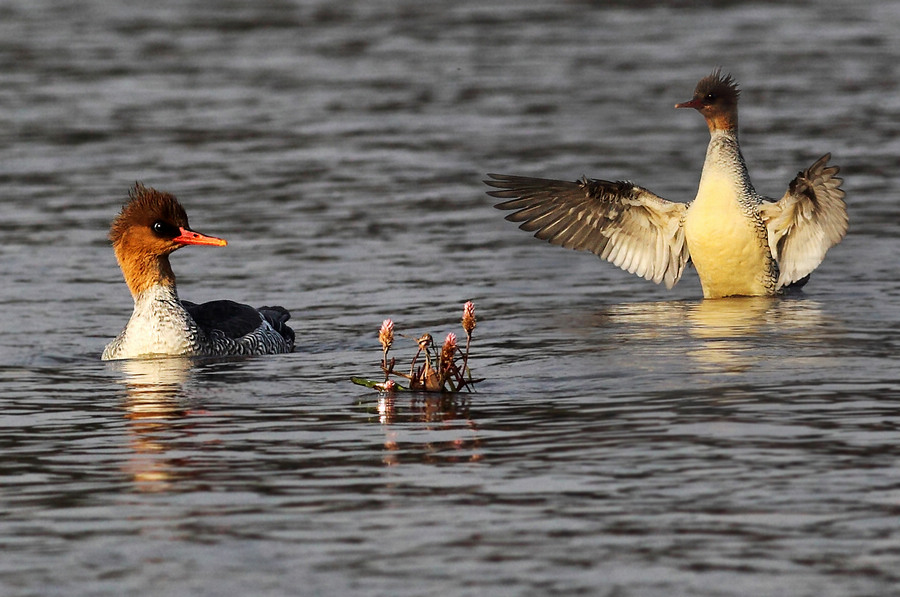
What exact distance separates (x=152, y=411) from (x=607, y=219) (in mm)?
4964

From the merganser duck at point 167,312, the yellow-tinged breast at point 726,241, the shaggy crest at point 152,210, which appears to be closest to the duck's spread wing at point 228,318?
the merganser duck at point 167,312

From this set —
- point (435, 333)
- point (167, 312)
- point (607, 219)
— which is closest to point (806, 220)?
point (607, 219)

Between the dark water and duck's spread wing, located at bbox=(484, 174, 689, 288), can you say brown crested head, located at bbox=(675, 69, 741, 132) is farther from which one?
the dark water

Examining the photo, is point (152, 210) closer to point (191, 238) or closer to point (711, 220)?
point (191, 238)

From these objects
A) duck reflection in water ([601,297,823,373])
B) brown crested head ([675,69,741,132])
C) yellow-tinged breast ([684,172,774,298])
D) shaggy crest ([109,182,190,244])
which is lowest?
duck reflection in water ([601,297,823,373])

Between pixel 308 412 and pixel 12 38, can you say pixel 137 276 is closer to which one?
pixel 308 412

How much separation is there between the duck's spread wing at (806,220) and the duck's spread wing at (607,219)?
75cm

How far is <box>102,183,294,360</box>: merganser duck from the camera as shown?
11.3m

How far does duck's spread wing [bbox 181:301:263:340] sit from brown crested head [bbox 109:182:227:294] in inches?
13.0

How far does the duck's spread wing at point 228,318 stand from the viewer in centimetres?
1149

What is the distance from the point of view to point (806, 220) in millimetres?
12109

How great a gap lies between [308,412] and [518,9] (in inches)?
957

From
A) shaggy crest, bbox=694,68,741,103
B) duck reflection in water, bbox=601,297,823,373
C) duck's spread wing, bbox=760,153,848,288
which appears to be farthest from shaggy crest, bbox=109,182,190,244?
duck's spread wing, bbox=760,153,848,288

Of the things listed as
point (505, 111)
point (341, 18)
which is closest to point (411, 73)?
point (505, 111)
